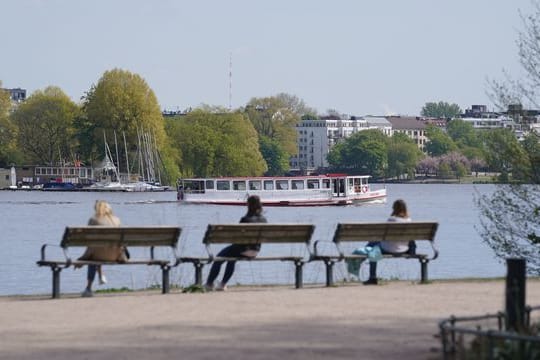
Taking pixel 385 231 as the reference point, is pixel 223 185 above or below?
below

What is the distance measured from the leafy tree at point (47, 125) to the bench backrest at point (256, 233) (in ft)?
435

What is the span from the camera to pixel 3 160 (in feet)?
575

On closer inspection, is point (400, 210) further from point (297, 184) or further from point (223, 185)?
point (223, 185)

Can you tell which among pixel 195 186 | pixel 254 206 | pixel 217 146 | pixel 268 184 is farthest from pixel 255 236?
pixel 217 146

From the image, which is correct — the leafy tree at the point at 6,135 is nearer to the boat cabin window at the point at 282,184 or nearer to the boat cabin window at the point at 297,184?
→ the boat cabin window at the point at 282,184

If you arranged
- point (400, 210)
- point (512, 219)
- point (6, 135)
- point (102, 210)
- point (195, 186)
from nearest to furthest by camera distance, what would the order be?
point (102, 210) → point (400, 210) → point (512, 219) → point (195, 186) → point (6, 135)

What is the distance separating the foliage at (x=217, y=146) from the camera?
138500mm

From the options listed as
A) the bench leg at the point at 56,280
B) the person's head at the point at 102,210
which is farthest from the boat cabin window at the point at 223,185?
the bench leg at the point at 56,280

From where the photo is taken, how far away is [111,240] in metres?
20.7

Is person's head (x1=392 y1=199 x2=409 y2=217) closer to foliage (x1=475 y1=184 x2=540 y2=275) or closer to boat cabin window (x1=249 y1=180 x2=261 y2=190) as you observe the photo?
foliage (x1=475 y1=184 x2=540 y2=275)

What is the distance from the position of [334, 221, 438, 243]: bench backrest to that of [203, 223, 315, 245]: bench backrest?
49 cm

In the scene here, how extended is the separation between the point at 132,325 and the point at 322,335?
219 centimetres

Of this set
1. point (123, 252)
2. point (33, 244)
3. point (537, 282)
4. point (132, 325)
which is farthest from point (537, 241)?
point (33, 244)

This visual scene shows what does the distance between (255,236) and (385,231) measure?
6.40 ft
